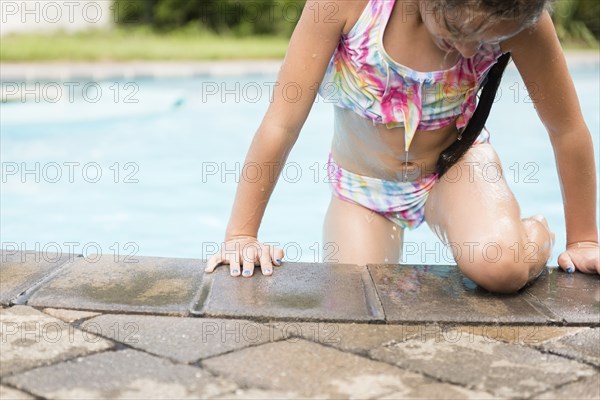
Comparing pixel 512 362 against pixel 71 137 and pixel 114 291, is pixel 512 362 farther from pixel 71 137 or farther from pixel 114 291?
pixel 71 137

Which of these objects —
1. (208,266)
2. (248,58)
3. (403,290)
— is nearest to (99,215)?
(208,266)

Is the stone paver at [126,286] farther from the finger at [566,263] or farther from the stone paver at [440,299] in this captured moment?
the finger at [566,263]

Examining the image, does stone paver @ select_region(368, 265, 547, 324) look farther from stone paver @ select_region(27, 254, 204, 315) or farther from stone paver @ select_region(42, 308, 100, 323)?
stone paver @ select_region(42, 308, 100, 323)

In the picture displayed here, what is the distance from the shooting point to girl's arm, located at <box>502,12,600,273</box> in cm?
247

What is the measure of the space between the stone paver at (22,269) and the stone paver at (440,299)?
0.87 metres

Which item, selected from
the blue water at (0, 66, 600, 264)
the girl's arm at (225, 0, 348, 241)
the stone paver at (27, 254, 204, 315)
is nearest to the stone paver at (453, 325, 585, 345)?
the stone paver at (27, 254, 204, 315)

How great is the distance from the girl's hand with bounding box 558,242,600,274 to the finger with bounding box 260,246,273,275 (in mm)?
867

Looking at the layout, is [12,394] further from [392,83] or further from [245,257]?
[392,83]

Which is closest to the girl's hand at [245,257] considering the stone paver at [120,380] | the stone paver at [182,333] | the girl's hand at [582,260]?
the stone paver at [182,333]

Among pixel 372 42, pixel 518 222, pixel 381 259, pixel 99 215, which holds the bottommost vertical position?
pixel 99 215

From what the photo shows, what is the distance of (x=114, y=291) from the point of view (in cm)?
214

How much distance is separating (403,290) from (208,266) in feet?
1.77

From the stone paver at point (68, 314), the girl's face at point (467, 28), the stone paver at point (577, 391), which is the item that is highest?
the girl's face at point (467, 28)

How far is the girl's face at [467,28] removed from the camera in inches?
82.7
